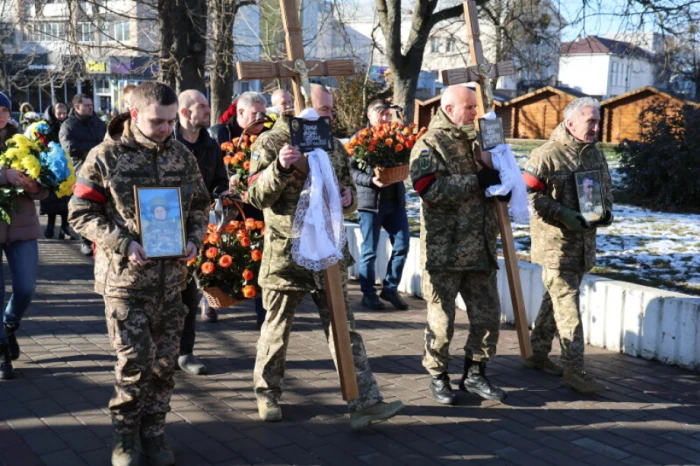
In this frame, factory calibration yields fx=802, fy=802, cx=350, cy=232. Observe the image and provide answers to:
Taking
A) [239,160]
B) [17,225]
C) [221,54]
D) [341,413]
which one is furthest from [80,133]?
[341,413]

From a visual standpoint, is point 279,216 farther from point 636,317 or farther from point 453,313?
point 636,317

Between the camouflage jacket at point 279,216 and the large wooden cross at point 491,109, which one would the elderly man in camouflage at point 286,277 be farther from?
the large wooden cross at point 491,109

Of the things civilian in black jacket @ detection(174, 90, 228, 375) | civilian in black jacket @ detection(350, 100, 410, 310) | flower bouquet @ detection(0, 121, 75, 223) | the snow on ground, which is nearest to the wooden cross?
civilian in black jacket @ detection(174, 90, 228, 375)

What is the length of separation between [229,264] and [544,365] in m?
2.74

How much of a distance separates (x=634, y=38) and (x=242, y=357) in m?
11.6

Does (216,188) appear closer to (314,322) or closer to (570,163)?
(314,322)

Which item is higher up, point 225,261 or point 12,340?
point 225,261

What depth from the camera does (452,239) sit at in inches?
213

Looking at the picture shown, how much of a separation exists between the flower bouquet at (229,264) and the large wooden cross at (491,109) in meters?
2.31

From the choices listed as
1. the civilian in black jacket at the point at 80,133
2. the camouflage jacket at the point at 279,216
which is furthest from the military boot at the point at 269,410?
the civilian in black jacket at the point at 80,133

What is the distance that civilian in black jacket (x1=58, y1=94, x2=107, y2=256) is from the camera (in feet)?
35.7

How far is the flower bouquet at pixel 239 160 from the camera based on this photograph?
7172 mm

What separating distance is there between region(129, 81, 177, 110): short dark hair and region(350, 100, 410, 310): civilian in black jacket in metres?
4.07

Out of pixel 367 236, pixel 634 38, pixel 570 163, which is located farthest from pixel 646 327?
pixel 634 38
